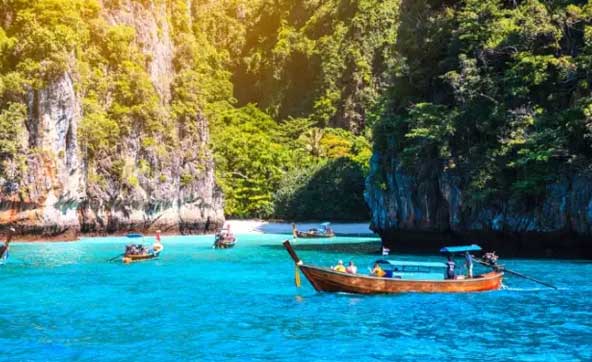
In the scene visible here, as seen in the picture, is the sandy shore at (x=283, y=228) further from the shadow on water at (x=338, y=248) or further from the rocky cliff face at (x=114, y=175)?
the shadow on water at (x=338, y=248)

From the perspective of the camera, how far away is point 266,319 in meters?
21.9

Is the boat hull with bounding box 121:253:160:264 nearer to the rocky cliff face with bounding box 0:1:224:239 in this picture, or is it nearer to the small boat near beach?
the small boat near beach

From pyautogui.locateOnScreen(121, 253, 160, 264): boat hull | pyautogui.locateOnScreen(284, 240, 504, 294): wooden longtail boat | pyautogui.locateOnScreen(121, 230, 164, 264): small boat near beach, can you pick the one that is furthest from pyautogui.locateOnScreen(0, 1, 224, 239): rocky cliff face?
pyautogui.locateOnScreen(284, 240, 504, 294): wooden longtail boat

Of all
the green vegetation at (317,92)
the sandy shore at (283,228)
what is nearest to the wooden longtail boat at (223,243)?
the green vegetation at (317,92)

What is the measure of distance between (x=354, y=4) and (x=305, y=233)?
46277 millimetres

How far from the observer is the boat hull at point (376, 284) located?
2639 centimetres

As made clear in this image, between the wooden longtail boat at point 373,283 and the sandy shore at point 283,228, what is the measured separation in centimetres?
4945

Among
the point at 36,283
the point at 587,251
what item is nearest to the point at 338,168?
the point at 587,251

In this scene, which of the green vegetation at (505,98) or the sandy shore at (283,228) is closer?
the green vegetation at (505,98)

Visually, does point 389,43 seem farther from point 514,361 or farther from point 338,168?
point 514,361

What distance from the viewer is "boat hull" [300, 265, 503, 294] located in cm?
2639

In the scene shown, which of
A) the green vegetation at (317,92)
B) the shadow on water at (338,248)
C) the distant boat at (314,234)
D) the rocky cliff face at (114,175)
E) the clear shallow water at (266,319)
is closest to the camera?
the clear shallow water at (266,319)

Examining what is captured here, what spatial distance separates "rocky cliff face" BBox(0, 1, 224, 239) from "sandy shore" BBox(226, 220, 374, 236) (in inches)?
113

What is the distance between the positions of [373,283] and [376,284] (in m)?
0.14
